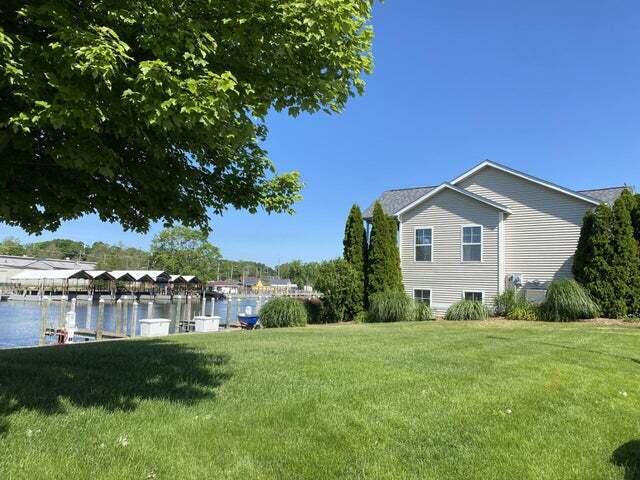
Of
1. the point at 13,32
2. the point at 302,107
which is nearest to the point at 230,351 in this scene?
the point at 302,107

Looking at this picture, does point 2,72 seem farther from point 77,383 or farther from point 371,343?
point 371,343

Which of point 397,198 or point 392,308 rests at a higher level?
point 397,198

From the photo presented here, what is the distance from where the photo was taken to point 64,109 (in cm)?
354

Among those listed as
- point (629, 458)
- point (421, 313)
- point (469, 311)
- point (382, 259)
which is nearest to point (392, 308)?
point (421, 313)

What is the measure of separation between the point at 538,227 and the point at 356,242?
7257 mm

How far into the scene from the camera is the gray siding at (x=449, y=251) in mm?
21703

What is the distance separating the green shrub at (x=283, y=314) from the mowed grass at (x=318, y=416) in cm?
1190

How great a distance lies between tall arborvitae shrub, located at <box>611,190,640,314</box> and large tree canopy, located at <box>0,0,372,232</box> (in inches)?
612

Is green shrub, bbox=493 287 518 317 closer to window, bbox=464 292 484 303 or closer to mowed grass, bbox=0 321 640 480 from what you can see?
window, bbox=464 292 484 303

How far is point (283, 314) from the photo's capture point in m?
21.0

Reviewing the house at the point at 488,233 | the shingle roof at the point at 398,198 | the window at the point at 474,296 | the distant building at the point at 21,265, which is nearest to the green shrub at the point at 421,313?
the house at the point at 488,233

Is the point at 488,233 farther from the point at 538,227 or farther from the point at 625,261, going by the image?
the point at 625,261

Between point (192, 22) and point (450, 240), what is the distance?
20081 mm

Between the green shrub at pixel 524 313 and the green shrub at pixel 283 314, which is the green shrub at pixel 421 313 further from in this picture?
the green shrub at pixel 283 314
